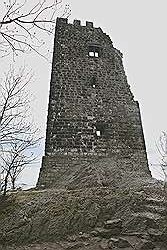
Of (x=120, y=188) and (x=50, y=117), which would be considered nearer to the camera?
(x=120, y=188)

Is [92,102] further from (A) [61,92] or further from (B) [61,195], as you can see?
(B) [61,195]

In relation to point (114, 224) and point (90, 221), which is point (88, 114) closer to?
point (90, 221)

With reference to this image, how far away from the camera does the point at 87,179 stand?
33.8 feet

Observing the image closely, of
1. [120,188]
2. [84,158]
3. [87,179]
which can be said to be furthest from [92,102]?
[120,188]

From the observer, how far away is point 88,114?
45.8 ft

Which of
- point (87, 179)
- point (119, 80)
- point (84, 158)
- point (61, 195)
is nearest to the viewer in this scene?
point (61, 195)

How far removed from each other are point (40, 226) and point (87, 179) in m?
3.23

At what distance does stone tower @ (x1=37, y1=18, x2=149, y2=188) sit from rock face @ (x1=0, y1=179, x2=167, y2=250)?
2.55 metres

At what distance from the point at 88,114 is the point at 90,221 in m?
7.31

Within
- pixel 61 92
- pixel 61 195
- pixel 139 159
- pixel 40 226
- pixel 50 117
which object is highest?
pixel 61 92

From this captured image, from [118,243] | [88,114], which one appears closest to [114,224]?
[118,243]

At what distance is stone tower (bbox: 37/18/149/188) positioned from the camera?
1245 centimetres

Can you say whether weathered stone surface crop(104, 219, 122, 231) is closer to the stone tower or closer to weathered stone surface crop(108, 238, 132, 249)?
weathered stone surface crop(108, 238, 132, 249)

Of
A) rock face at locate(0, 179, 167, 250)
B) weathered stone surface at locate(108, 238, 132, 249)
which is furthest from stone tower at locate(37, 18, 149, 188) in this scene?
weathered stone surface at locate(108, 238, 132, 249)
